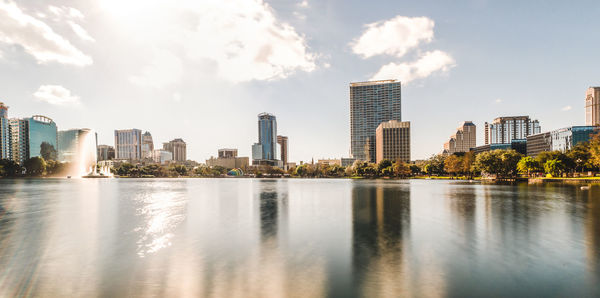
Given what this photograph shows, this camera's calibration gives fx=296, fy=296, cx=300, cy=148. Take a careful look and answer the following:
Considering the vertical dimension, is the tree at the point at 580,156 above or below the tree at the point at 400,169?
above

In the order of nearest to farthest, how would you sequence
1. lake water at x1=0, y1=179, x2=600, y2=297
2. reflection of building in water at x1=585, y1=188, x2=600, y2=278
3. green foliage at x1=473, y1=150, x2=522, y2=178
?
lake water at x1=0, y1=179, x2=600, y2=297, reflection of building in water at x1=585, y1=188, x2=600, y2=278, green foliage at x1=473, y1=150, x2=522, y2=178

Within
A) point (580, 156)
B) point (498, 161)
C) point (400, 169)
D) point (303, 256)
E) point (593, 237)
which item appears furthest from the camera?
point (400, 169)

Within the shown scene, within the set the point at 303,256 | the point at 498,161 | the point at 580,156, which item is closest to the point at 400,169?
the point at 498,161

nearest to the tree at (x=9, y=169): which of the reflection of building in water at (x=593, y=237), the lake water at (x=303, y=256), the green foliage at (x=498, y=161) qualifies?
the lake water at (x=303, y=256)

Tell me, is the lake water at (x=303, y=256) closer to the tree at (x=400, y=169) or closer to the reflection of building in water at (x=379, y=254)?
the reflection of building in water at (x=379, y=254)

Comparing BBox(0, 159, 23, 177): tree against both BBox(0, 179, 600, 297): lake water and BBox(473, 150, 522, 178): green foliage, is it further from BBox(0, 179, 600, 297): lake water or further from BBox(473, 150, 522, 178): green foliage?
BBox(473, 150, 522, 178): green foliage

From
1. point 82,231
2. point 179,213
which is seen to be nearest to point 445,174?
point 179,213

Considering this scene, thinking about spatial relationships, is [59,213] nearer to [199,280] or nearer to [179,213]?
[179,213]

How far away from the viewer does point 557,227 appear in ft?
94.2

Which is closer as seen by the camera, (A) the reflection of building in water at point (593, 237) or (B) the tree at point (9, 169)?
(A) the reflection of building in water at point (593, 237)

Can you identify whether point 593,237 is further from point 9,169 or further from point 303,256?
point 9,169

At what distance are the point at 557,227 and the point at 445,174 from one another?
182 m

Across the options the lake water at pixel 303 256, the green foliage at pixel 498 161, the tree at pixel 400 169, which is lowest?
the tree at pixel 400 169

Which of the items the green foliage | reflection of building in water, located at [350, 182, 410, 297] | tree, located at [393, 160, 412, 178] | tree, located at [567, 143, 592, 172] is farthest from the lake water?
tree, located at [393, 160, 412, 178]
